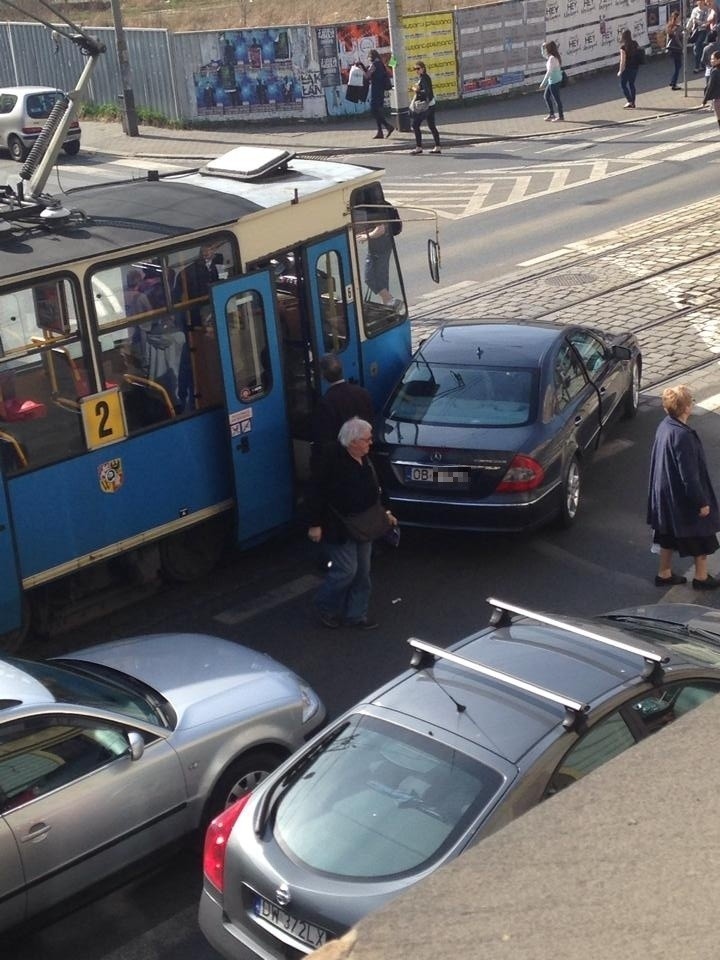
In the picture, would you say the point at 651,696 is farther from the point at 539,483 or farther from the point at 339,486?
the point at 539,483

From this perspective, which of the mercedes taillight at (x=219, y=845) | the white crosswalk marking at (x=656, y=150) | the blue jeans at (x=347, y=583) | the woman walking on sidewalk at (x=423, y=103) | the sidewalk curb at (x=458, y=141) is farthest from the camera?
the sidewalk curb at (x=458, y=141)

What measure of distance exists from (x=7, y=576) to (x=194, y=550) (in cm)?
196

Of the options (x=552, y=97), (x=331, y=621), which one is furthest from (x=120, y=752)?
(x=552, y=97)

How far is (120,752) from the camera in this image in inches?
250

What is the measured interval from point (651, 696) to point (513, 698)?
62cm

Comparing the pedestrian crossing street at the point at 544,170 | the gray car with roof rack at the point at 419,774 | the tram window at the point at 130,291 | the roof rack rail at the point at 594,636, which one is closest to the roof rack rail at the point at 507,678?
the gray car with roof rack at the point at 419,774

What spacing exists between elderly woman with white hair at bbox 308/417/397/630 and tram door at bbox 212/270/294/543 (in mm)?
967

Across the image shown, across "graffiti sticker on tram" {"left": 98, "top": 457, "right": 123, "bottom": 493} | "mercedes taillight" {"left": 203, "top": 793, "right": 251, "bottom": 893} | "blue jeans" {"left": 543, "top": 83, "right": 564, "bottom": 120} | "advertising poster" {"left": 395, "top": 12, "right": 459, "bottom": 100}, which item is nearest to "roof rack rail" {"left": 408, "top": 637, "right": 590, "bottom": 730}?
"mercedes taillight" {"left": 203, "top": 793, "right": 251, "bottom": 893}

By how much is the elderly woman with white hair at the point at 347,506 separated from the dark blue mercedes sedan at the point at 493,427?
3.51ft

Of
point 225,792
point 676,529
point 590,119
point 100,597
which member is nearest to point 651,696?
point 225,792

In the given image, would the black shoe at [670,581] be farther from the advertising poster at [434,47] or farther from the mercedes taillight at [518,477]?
the advertising poster at [434,47]

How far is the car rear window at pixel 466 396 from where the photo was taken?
34.1 feet

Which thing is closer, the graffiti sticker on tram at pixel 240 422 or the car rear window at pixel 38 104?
the graffiti sticker on tram at pixel 240 422

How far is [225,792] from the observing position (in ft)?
22.0
